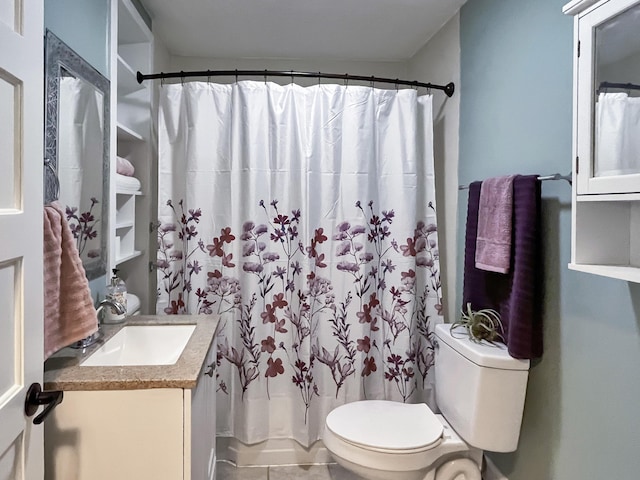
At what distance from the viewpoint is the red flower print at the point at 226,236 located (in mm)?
2291

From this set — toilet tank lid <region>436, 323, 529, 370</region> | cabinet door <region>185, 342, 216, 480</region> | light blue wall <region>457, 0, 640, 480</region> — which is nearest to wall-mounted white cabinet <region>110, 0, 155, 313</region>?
cabinet door <region>185, 342, 216, 480</region>

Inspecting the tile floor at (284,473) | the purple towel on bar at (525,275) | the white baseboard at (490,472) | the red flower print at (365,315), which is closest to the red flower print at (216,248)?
the red flower print at (365,315)

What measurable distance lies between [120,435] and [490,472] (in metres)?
1.61

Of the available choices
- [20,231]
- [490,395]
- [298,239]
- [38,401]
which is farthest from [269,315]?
[20,231]

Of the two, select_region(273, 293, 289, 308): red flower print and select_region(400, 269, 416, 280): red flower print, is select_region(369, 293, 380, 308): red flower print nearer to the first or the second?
select_region(400, 269, 416, 280): red flower print

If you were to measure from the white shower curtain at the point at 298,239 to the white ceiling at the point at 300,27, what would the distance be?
39cm

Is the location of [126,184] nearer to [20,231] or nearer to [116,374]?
[116,374]

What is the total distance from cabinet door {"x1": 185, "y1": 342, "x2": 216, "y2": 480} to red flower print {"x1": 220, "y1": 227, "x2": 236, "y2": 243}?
653 mm

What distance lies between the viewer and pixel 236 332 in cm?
233

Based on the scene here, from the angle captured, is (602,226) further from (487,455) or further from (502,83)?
Result: (487,455)

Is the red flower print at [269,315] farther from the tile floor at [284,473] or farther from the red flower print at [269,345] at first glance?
the tile floor at [284,473]

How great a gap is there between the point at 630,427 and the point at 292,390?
4.91ft

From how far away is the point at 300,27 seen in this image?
2.54 metres

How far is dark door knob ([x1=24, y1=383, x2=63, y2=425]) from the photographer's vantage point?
3.20 ft
